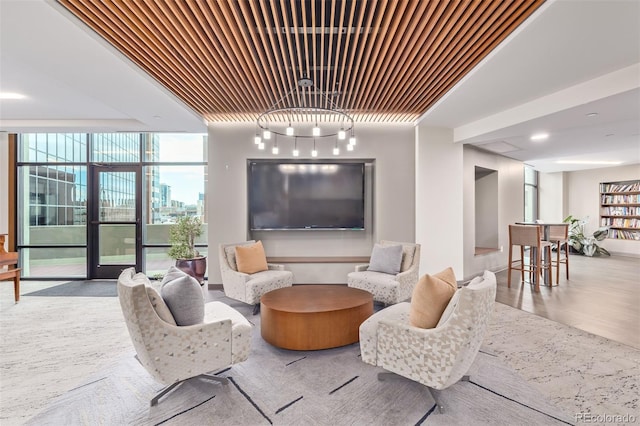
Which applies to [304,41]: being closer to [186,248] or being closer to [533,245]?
[186,248]

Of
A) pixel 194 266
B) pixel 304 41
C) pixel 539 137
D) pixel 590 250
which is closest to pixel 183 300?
pixel 304 41

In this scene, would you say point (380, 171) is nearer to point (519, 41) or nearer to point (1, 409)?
point (519, 41)

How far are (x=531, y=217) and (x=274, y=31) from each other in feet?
33.2

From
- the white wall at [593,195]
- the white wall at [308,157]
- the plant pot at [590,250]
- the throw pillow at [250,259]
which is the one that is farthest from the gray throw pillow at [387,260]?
the white wall at [593,195]

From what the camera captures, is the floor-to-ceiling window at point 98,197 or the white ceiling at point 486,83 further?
the floor-to-ceiling window at point 98,197

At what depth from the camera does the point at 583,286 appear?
489 cm

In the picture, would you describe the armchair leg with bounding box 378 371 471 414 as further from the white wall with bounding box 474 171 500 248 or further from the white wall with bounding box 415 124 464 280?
the white wall with bounding box 474 171 500 248

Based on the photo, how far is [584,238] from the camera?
26.9 ft

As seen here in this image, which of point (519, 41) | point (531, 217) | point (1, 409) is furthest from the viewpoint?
point (531, 217)

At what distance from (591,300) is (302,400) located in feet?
15.2

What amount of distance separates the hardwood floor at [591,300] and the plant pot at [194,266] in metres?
4.86

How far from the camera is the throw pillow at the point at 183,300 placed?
2029 mm

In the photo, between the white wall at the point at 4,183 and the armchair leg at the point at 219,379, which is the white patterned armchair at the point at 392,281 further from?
the white wall at the point at 4,183

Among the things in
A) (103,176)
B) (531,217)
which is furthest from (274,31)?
(531,217)
